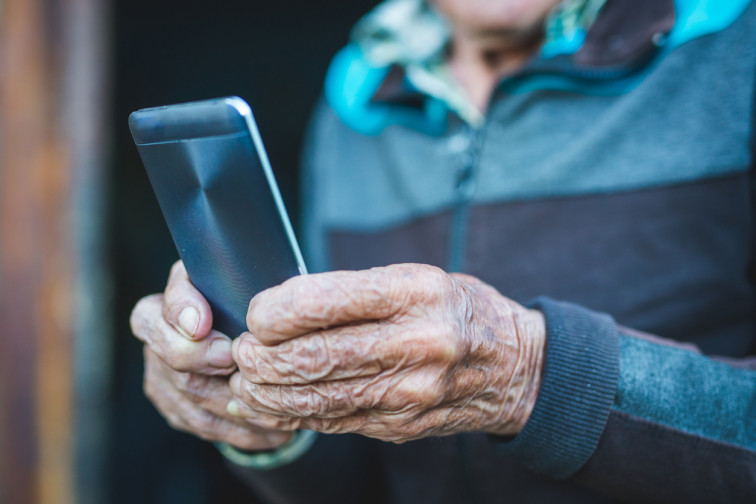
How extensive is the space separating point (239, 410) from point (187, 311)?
0.54 feet

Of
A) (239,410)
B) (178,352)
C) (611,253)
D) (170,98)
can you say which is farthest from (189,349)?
(170,98)

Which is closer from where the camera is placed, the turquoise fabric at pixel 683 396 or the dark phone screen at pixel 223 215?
the dark phone screen at pixel 223 215

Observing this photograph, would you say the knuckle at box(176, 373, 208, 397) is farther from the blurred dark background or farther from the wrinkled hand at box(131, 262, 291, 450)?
the blurred dark background

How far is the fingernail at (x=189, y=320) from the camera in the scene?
0.60 m

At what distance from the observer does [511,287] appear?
38.0 inches

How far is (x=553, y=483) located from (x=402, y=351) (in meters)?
0.60

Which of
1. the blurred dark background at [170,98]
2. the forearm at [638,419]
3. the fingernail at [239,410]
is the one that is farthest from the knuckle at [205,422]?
the blurred dark background at [170,98]

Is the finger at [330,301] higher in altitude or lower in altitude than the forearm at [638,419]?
higher

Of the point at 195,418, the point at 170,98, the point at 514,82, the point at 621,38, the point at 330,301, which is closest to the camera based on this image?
the point at 330,301

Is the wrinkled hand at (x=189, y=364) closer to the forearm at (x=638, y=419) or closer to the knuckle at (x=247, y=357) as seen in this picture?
the knuckle at (x=247, y=357)

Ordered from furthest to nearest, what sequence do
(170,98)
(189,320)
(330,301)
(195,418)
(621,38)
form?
(170,98)
(621,38)
(195,418)
(189,320)
(330,301)

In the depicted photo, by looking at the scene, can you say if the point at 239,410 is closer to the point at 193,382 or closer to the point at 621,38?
the point at 193,382

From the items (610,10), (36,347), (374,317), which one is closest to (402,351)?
(374,317)

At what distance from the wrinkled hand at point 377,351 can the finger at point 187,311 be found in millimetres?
71
